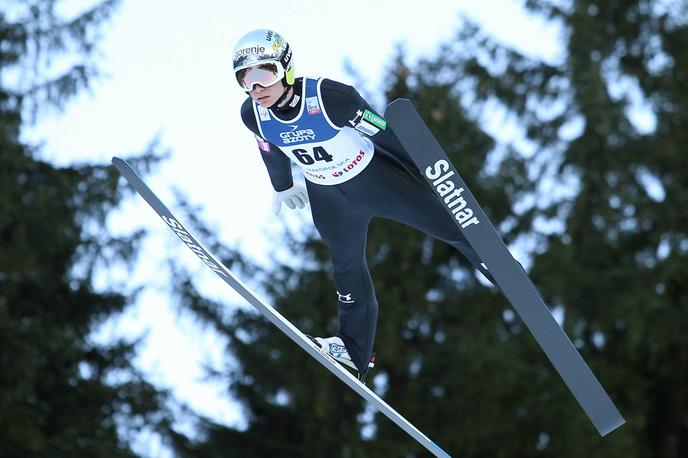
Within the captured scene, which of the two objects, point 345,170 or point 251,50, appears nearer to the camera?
point 251,50

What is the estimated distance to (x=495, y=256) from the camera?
4656 mm

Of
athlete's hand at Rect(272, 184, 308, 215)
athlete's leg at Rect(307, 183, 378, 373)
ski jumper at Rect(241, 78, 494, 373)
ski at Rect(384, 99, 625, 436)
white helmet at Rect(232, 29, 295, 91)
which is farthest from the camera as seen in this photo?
athlete's hand at Rect(272, 184, 308, 215)

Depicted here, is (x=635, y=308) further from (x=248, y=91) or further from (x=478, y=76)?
(x=248, y=91)

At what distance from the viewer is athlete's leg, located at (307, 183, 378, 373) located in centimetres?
508

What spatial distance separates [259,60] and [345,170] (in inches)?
23.4

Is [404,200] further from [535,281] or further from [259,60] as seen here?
[535,281]

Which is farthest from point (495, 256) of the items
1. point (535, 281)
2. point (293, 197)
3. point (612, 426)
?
point (535, 281)

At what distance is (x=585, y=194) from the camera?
14.8m

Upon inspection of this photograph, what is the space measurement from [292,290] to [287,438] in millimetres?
1829

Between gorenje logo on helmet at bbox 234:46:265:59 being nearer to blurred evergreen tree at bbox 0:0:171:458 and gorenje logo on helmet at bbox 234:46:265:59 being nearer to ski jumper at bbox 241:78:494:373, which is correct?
ski jumper at bbox 241:78:494:373

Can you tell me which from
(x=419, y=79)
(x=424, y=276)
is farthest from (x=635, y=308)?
(x=419, y=79)

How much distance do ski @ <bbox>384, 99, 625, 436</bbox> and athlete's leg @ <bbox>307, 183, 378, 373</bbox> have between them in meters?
0.57

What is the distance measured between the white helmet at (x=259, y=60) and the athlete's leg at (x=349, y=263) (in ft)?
1.92

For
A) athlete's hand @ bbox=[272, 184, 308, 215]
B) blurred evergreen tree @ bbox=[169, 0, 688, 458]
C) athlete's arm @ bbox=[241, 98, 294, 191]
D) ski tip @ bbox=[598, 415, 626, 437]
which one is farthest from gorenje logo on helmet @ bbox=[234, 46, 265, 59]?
blurred evergreen tree @ bbox=[169, 0, 688, 458]
